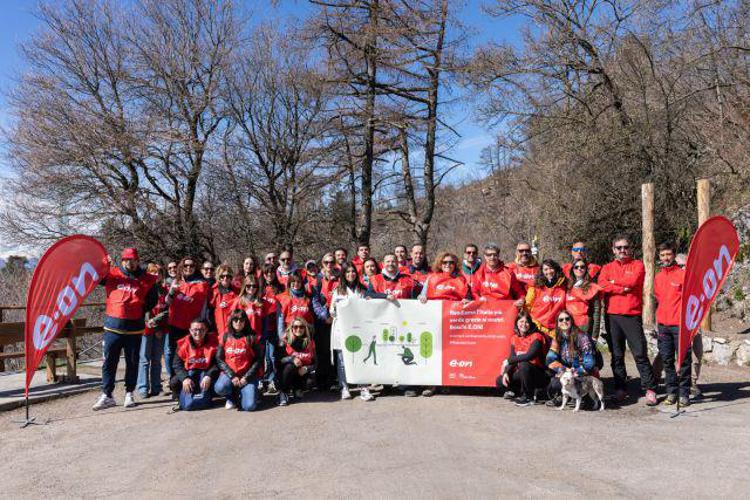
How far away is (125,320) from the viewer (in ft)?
23.8

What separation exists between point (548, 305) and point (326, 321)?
2.86 m

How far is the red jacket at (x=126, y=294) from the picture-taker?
725 centimetres

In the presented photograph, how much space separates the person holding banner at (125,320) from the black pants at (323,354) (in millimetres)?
2252

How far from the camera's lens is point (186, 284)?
25.3 feet

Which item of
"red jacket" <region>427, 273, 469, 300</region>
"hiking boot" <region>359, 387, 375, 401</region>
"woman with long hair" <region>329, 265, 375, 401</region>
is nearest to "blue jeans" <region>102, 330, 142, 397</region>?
"woman with long hair" <region>329, 265, 375, 401</region>

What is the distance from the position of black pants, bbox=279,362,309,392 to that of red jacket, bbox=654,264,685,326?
14.4 feet

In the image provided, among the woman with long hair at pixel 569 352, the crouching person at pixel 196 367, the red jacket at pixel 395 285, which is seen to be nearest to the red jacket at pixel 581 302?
the woman with long hair at pixel 569 352

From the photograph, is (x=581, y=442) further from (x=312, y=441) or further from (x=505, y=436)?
(x=312, y=441)

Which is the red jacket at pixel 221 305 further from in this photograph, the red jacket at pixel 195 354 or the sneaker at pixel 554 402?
the sneaker at pixel 554 402

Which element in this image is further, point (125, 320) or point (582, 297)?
point (125, 320)

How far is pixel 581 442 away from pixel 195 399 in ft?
14.3

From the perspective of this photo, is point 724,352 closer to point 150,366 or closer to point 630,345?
point 630,345

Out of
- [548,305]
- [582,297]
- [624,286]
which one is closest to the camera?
[624,286]

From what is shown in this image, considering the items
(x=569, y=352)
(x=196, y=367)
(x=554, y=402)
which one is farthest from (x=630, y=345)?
(x=196, y=367)
